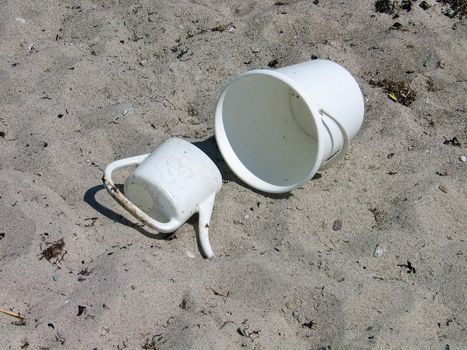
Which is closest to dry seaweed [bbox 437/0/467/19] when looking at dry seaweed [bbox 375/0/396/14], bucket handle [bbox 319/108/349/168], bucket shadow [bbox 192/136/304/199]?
dry seaweed [bbox 375/0/396/14]

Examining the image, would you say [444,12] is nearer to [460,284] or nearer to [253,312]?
[460,284]

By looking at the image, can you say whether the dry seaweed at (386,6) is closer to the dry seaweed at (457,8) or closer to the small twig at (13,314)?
the dry seaweed at (457,8)

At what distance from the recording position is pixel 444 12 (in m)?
3.34

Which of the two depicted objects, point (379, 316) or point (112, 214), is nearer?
point (379, 316)

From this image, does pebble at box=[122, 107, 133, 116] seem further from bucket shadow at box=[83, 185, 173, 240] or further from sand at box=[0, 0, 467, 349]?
bucket shadow at box=[83, 185, 173, 240]

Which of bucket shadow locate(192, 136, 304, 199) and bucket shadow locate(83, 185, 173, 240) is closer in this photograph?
bucket shadow locate(83, 185, 173, 240)

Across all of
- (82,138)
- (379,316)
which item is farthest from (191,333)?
(82,138)

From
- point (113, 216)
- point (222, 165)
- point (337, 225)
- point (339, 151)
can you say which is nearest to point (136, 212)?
point (113, 216)

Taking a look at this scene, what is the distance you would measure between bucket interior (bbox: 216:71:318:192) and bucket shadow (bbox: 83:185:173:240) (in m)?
0.43

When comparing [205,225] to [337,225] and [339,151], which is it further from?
[339,151]

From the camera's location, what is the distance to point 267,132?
2633 millimetres

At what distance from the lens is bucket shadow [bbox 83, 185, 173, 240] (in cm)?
219

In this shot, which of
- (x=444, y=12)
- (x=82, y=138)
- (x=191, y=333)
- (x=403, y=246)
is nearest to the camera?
(x=191, y=333)

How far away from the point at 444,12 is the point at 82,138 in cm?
190
